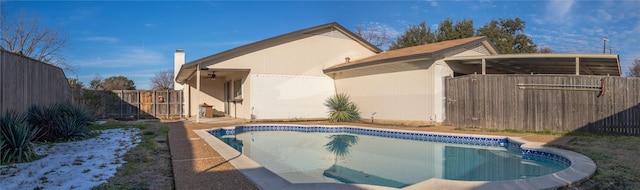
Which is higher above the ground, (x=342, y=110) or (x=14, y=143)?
(x=342, y=110)

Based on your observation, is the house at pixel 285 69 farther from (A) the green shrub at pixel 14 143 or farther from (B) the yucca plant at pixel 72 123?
(A) the green shrub at pixel 14 143

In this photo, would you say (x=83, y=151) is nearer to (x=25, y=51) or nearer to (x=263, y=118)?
(x=263, y=118)

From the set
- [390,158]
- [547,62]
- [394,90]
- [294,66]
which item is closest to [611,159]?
[390,158]

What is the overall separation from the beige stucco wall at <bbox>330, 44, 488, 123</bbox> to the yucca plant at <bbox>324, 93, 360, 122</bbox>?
0.93 feet

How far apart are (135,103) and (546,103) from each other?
723 inches

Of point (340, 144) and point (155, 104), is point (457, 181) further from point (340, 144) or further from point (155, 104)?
point (155, 104)

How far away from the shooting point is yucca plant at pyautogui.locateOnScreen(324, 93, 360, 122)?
16078mm

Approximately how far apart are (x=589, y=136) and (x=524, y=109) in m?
1.93

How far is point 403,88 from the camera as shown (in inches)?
554

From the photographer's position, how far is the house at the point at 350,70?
43.0 feet

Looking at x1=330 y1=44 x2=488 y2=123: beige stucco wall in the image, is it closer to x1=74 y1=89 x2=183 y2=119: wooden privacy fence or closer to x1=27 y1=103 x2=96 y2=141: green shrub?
x1=74 y1=89 x2=183 y2=119: wooden privacy fence

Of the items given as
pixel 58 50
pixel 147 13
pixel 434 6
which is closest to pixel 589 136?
pixel 434 6

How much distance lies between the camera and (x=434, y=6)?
18.3m

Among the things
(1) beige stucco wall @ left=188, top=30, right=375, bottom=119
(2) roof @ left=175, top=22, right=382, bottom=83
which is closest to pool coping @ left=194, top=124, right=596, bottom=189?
(2) roof @ left=175, top=22, right=382, bottom=83
